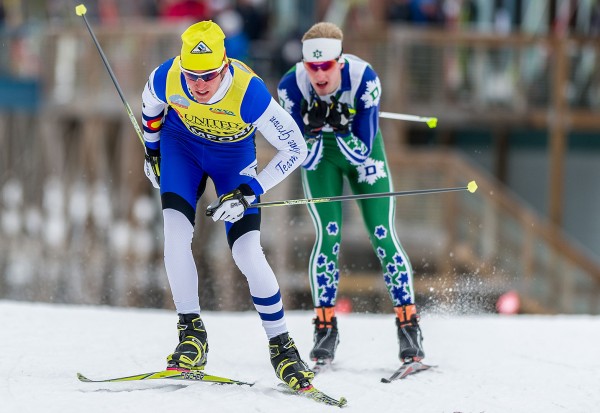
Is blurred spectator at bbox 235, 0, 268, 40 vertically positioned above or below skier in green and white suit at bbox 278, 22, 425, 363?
above

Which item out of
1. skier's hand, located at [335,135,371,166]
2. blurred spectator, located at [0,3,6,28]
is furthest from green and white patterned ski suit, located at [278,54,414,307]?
blurred spectator, located at [0,3,6,28]

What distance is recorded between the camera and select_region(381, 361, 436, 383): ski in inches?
237

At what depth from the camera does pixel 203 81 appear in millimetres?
5289

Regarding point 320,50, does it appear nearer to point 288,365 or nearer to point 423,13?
point 288,365

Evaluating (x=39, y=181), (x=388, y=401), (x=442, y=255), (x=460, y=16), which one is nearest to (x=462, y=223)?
(x=442, y=255)

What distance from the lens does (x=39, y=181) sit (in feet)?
56.7

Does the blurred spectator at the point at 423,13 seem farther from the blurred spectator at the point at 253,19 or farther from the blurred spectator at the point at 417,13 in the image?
the blurred spectator at the point at 253,19

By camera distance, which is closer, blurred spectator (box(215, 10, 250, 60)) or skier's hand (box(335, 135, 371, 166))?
skier's hand (box(335, 135, 371, 166))

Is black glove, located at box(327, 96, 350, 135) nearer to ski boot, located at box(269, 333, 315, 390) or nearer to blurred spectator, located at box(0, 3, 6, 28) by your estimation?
ski boot, located at box(269, 333, 315, 390)

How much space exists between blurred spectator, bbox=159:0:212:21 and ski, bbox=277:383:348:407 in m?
8.36

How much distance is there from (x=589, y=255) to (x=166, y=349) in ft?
35.9

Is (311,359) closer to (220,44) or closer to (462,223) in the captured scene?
(220,44)

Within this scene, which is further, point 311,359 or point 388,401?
point 311,359

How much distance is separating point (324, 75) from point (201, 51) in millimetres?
948
